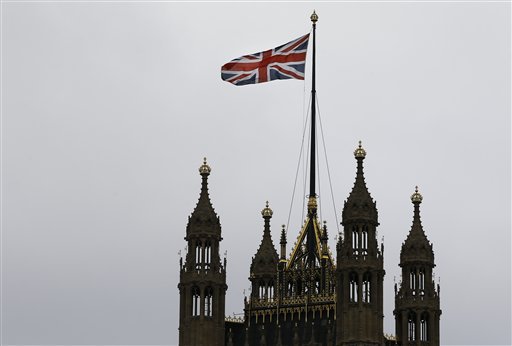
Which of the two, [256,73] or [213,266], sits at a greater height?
[256,73]

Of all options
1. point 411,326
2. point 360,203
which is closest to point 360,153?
point 360,203

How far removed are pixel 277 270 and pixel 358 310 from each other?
37.5ft

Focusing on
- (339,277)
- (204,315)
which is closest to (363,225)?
(339,277)

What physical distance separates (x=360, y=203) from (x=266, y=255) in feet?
42.2

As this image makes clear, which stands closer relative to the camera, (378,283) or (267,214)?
(378,283)

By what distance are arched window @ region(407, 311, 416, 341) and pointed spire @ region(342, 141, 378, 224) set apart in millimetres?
10458

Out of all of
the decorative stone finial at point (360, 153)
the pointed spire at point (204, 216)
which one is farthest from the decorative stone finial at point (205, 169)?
the decorative stone finial at point (360, 153)

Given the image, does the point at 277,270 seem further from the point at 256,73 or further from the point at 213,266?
the point at 256,73

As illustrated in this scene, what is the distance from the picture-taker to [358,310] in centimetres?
13700

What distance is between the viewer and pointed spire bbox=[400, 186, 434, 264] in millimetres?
148500

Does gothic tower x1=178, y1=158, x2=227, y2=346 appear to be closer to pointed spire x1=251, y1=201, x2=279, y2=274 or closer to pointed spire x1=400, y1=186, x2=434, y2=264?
pointed spire x1=251, y1=201, x2=279, y2=274

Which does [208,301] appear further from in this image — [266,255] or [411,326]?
[411,326]

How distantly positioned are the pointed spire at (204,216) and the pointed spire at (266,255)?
6.44 m

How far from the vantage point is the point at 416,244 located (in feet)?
488
